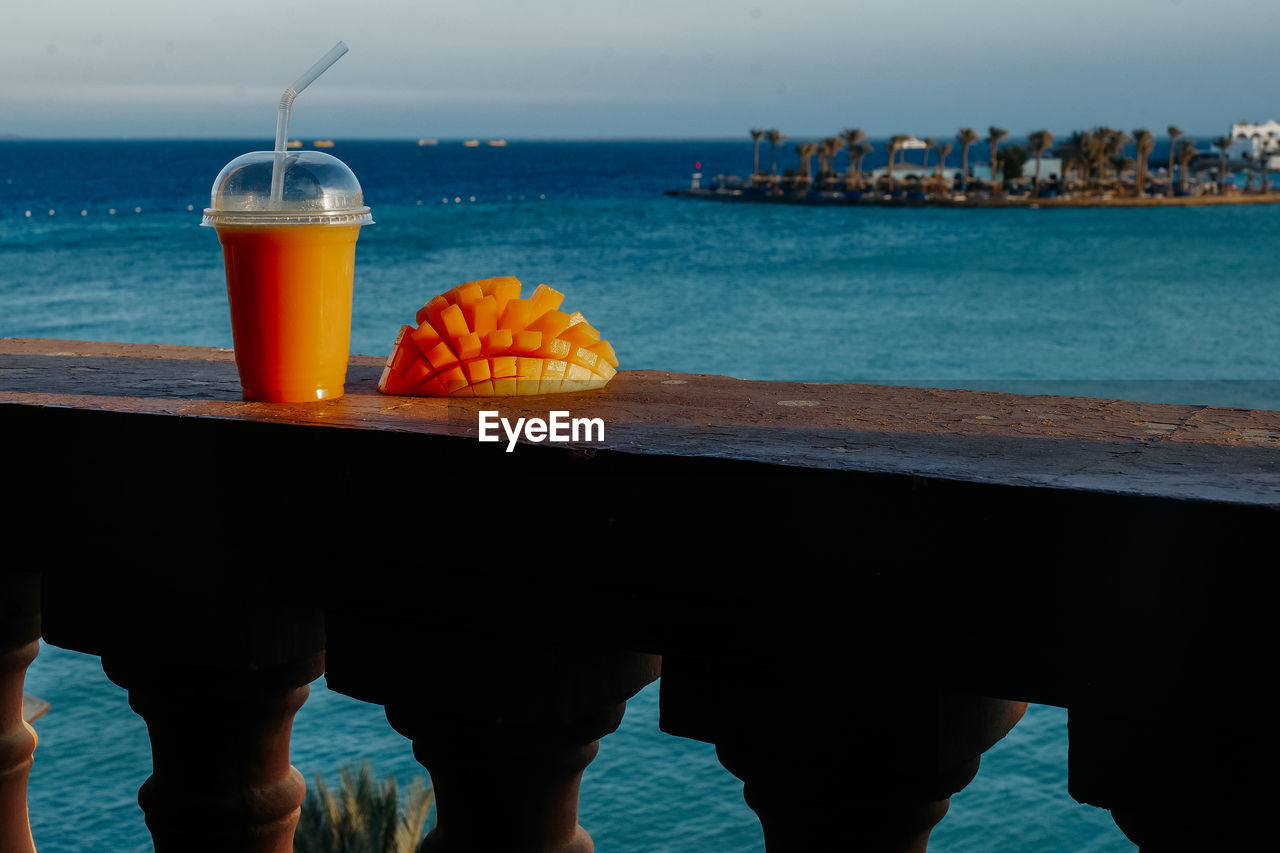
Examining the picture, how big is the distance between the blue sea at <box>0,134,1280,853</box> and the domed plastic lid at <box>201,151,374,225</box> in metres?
5.06

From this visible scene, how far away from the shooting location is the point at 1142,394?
111 feet

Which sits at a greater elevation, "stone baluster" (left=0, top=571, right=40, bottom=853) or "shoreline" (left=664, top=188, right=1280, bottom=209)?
"shoreline" (left=664, top=188, right=1280, bottom=209)

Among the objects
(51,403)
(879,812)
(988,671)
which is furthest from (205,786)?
(988,671)

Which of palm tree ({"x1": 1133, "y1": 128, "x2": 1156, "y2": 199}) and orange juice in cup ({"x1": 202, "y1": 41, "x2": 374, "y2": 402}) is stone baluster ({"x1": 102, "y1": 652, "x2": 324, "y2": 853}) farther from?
palm tree ({"x1": 1133, "y1": 128, "x2": 1156, "y2": 199})

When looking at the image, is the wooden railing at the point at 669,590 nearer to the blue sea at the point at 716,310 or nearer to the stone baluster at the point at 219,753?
the stone baluster at the point at 219,753

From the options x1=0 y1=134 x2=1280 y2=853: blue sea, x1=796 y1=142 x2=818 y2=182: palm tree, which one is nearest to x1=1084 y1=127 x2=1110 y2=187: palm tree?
x1=0 y1=134 x2=1280 y2=853: blue sea

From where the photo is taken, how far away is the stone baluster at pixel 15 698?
211 cm

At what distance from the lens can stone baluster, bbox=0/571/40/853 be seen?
2.11m

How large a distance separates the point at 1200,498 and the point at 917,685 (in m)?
0.37

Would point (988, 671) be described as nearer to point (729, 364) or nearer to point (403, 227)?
point (729, 364)

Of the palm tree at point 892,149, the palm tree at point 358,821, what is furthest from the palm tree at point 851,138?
the palm tree at point 358,821

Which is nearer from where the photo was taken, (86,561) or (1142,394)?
(86,561)

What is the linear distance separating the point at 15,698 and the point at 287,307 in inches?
30.0

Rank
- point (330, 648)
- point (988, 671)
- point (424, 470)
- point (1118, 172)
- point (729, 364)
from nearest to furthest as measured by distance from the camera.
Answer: point (988, 671) < point (424, 470) < point (330, 648) < point (729, 364) < point (1118, 172)
